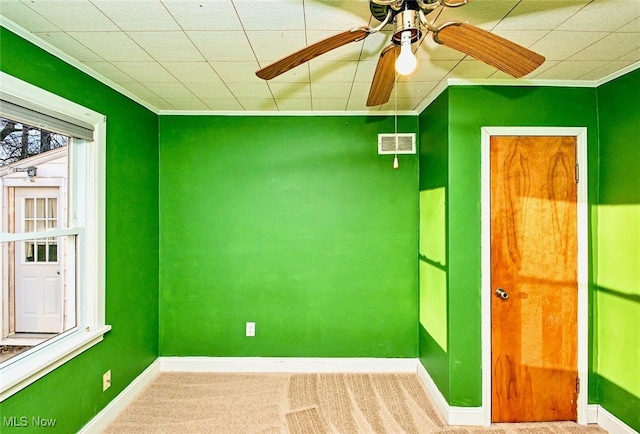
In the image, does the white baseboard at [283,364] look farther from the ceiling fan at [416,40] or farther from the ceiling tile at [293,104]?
the ceiling fan at [416,40]

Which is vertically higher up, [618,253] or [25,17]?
[25,17]

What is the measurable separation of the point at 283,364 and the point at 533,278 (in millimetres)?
2185

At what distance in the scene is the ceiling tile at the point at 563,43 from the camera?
172cm

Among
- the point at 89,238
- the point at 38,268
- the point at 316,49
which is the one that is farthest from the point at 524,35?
the point at 38,268

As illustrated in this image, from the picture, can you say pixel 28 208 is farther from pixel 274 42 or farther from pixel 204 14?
pixel 274 42

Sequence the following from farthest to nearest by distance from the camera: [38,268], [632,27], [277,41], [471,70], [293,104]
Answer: [293,104], [471,70], [38,268], [277,41], [632,27]

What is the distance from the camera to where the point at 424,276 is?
9.75ft

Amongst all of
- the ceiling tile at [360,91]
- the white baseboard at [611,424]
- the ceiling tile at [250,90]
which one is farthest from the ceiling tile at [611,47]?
the white baseboard at [611,424]

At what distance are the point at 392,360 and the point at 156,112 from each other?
3.12m

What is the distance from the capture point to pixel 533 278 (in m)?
2.36

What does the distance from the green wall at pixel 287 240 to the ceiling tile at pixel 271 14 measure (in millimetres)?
1483

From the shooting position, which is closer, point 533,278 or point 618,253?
point 618,253

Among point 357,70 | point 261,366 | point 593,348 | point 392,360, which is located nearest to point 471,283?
point 593,348

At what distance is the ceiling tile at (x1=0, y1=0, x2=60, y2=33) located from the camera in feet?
4.84
